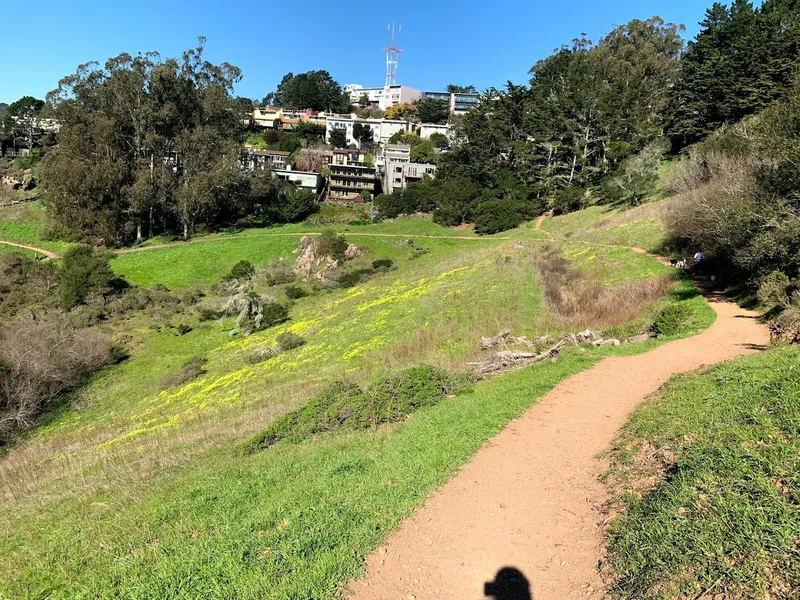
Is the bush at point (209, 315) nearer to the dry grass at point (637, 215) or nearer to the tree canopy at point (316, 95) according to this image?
the dry grass at point (637, 215)

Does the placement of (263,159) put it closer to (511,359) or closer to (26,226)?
(26,226)

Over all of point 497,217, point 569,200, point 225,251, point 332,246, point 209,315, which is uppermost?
point 569,200

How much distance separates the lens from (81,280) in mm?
38406

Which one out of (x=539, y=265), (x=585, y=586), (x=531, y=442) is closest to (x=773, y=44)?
(x=539, y=265)

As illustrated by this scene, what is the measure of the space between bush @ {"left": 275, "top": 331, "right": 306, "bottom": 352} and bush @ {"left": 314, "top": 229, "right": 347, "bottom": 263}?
21.3 m

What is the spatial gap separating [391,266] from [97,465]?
31648mm

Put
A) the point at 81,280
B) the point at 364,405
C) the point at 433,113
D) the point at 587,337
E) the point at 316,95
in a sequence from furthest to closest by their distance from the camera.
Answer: the point at 316,95 < the point at 433,113 < the point at 81,280 < the point at 587,337 < the point at 364,405

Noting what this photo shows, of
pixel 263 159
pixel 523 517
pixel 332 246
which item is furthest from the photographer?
pixel 263 159

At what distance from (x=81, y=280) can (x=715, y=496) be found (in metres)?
44.6

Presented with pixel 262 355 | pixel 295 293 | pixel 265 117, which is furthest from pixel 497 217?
pixel 265 117

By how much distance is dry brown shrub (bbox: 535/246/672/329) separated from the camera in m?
18.9

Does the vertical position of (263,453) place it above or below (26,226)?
below

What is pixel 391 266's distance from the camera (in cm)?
4256

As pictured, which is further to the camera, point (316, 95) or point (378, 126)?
point (316, 95)
